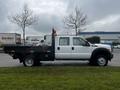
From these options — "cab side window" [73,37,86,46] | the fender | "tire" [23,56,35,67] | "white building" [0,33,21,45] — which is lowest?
"tire" [23,56,35,67]

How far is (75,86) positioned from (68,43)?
9.39 meters

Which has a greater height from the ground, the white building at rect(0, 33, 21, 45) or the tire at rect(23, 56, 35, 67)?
the white building at rect(0, 33, 21, 45)

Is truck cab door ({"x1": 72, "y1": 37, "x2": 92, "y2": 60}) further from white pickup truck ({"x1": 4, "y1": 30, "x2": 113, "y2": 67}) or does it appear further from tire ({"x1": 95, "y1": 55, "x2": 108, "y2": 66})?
tire ({"x1": 95, "y1": 55, "x2": 108, "y2": 66})

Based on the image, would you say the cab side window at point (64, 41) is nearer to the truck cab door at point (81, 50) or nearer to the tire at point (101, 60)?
the truck cab door at point (81, 50)

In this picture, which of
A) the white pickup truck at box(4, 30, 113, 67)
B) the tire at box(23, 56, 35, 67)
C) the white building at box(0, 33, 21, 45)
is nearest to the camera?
the white pickup truck at box(4, 30, 113, 67)

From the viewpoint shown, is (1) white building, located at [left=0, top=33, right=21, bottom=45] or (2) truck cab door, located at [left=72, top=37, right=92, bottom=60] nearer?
(2) truck cab door, located at [left=72, top=37, right=92, bottom=60]

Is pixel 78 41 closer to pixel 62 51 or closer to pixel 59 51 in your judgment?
pixel 62 51

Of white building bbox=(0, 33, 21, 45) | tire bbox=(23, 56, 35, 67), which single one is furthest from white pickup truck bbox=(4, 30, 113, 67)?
white building bbox=(0, 33, 21, 45)

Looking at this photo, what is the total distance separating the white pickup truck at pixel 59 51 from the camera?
19.4 m

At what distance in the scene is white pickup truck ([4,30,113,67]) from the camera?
1938cm

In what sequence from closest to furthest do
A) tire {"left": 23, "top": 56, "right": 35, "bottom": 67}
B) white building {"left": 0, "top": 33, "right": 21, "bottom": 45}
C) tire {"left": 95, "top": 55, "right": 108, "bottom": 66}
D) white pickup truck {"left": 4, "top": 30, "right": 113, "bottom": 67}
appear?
white pickup truck {"left": 4, "top": 30, "right": 113, "bottom": 67} → tire {"left": 23, "top": 56, "right": 35, "bottom": 67} → tire {"left": 95, "top": 55, "right": 108, "bottom": 66} → white building {"left": 0, "top": 33, "right": 21, "bottom": 45}

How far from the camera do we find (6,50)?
63.2 ft

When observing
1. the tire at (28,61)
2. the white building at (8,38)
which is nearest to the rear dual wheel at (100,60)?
the tire at (28,61)

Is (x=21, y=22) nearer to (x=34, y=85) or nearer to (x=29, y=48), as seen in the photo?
(x=29, y=48)
